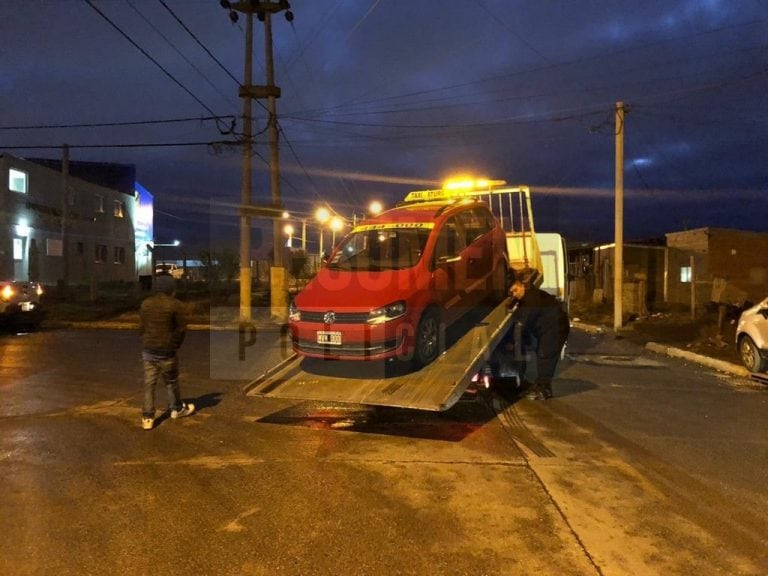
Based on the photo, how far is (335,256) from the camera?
8703mm

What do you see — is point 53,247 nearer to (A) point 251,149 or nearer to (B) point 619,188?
(A) point 251,149

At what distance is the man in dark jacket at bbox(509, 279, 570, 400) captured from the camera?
8984 mm

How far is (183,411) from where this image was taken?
310 inches

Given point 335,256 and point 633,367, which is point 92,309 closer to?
point 335,256

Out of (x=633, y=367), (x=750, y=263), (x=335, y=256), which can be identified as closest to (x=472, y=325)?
(x=335, y=256)

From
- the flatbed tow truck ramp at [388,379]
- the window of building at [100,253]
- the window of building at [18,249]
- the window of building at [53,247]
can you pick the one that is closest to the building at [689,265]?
the flatbed tow truck ramp at [388,379]

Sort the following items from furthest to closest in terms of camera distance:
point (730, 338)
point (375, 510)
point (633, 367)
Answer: point (730, 338), point (633, 367), point (375, 510)

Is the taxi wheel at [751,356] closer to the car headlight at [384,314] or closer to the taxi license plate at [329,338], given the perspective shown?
the car headlight at [384,314]

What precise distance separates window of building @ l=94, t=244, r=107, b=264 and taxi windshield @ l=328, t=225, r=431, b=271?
32.9 metres

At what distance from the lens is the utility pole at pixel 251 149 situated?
64.5 feet

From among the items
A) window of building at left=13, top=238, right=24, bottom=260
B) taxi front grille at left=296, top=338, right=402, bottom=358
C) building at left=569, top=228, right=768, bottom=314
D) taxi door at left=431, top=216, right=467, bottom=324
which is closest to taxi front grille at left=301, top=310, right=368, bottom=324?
taxi front grille at left=296, top=338, right=402, bottom=358

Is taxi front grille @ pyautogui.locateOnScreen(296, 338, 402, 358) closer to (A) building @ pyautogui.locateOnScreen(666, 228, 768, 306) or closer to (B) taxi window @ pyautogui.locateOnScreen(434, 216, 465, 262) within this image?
(B) taxi window @ pyautogui.locateOnScreen(434, 216, 465, 262)

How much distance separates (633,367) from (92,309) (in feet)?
59.4

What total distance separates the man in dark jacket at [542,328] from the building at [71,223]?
1910 cm
